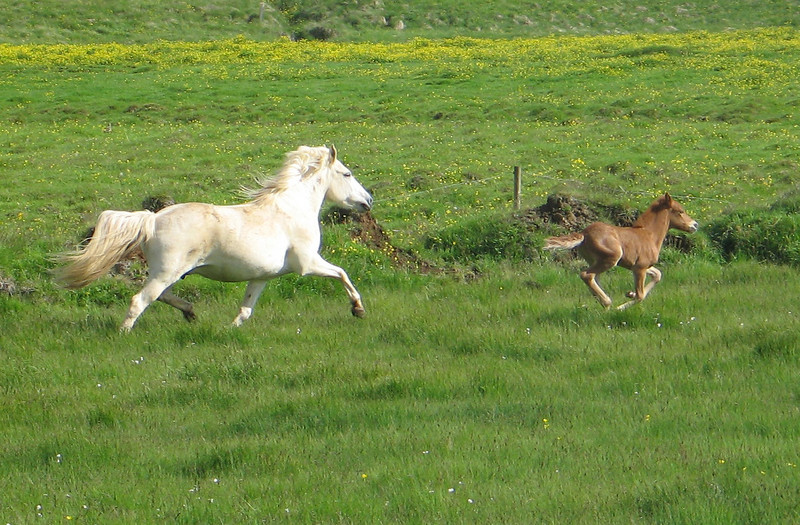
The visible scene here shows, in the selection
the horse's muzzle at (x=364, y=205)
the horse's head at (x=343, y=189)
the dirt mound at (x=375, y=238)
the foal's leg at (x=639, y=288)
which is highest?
the horse's head at (x=343, y=189)

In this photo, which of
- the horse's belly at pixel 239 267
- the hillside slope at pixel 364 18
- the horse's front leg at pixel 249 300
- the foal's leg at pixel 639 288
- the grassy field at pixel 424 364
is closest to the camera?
the grassy field at pixel 424 364

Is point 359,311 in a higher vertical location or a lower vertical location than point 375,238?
higher

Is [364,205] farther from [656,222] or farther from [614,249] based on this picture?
[656,222]

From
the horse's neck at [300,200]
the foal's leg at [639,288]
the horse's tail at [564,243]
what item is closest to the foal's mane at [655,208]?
the foal's leg at [639,288]

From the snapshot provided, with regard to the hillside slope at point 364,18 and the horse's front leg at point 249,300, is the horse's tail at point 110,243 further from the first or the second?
the hillside slope at point 364,18

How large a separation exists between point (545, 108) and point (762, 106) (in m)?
6.66

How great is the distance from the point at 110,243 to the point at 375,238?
18.6ft

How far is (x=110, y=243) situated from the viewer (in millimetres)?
10898

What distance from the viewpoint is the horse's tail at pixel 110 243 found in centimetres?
1088

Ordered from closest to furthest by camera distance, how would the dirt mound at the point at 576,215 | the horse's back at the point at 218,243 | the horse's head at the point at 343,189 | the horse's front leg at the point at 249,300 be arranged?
the horse's back at the point at 218,243
the horse's front leg at the point at 249,300
the horse's head at the point at 343,189
the dirt mound at the point at 576,215

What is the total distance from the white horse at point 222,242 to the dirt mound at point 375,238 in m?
3.06

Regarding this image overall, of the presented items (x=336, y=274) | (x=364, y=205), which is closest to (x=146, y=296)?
(x=336, y=274)

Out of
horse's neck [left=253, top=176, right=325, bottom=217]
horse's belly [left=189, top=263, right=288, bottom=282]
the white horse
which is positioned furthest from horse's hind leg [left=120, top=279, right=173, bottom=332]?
horse's neck [left=253, top=176, right=325, bottom=217]

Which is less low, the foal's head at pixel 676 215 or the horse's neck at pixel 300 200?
the horse's neck at pixel 300 200
